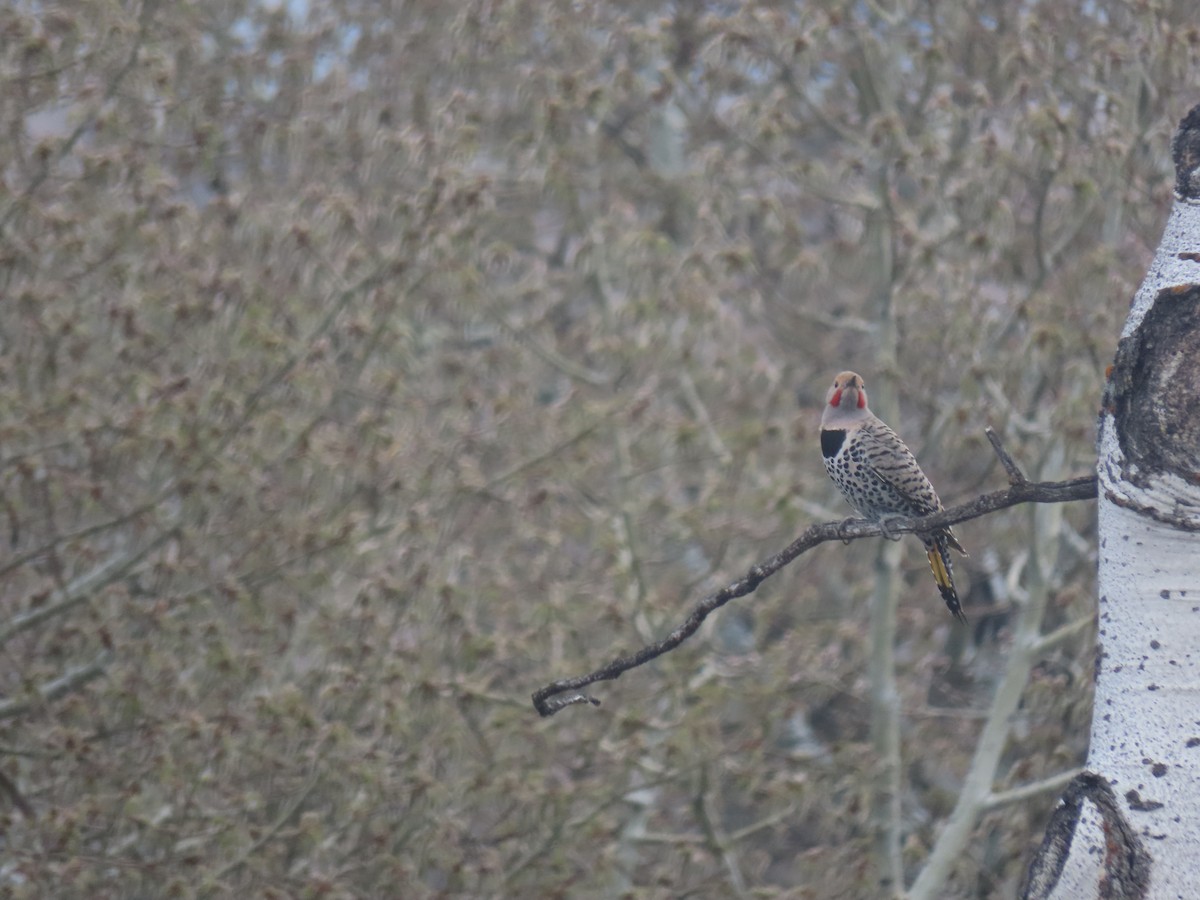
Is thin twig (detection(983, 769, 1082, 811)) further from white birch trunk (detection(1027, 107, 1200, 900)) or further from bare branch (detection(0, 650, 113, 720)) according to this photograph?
white birch trunk (detection(1027, 107, 1200, 900))

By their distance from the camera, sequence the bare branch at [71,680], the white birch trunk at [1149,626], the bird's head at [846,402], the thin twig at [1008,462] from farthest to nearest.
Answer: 1. the bare branch at [71,680]
2. the bird's head at [846,402]
3. the thin twig at [1008,462]
4. the white birch trunk at [1149,626]

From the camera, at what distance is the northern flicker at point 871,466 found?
4395 millimetres

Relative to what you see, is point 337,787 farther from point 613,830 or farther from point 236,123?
point 236,123

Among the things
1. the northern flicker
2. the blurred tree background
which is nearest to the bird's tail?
the northern flicker

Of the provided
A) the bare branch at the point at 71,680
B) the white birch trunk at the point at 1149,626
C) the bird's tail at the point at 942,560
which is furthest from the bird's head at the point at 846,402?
the bare branch at the point at 71,680

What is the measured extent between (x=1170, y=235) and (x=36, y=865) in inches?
171

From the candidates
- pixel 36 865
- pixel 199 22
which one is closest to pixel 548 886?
pixel 36 865

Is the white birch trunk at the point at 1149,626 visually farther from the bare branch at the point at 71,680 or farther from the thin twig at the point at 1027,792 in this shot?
the bare branch at the point at 71,680

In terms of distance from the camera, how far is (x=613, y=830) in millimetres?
6473

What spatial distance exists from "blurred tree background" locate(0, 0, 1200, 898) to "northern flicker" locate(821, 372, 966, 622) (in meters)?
1.84

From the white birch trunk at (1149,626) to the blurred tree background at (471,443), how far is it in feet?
12.7

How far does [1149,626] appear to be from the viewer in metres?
2.05

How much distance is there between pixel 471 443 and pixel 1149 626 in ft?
16.2

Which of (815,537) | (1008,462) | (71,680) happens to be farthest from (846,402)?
(71,680)
